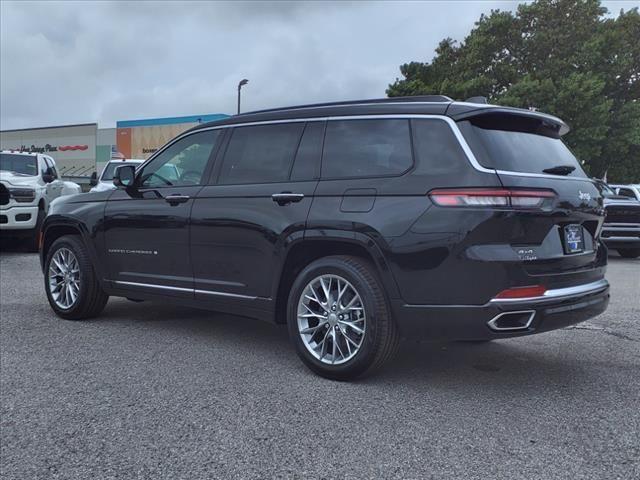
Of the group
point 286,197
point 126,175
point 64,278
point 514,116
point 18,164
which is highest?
point 514,116

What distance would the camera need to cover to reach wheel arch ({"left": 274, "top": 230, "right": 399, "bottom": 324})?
385cm

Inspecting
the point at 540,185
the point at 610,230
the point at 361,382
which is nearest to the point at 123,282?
the point at 361,382

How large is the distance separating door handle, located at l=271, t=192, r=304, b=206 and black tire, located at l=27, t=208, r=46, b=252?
865 cm

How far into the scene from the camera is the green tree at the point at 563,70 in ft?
91.8

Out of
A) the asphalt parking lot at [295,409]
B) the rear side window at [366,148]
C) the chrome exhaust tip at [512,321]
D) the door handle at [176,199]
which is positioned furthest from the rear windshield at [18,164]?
the chrome exhaust tip at [512,321]

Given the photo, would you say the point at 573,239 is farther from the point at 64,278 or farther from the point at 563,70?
the point at 563,70

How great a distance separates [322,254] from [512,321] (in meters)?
1.36

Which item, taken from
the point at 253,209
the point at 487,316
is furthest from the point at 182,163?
the point at 487,316

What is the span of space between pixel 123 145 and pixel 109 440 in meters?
44.3

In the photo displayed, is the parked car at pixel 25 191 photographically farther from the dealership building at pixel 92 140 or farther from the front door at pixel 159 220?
the dealership building at pixel 92 140

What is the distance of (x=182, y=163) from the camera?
5336 mm

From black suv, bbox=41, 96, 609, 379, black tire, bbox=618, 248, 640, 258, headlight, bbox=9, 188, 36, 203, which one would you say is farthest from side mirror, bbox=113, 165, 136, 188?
black tire, bbox=618, 248, 640, 258

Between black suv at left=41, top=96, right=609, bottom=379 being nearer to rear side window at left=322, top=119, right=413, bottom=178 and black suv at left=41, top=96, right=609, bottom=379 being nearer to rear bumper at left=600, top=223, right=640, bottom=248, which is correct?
rear side window at left=322, top=119, right=413, bottom=178

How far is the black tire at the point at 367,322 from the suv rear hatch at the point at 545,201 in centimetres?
84
